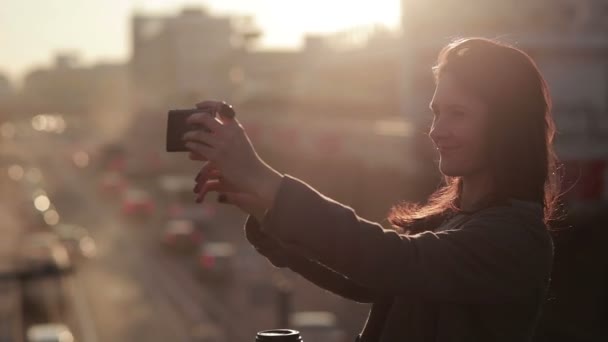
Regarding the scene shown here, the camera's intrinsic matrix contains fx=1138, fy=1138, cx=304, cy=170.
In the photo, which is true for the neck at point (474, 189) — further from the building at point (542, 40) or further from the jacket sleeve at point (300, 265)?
the building at point (542, 40)

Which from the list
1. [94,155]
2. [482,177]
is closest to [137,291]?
[482,177]

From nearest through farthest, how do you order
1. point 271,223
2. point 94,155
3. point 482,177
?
point 271,223 → point 482,177 → point 94,155

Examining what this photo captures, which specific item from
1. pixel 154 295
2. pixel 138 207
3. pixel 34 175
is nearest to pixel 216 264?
pixel 154 295

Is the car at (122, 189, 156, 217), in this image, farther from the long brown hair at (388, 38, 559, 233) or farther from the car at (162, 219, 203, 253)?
the long brown hair at (388, 38, 559, 233)

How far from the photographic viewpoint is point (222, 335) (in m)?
34.3

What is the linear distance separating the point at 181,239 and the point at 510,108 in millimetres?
50219

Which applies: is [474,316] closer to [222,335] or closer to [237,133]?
[237,133]

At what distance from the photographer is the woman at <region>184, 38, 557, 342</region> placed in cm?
254

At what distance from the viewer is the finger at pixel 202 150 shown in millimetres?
2656

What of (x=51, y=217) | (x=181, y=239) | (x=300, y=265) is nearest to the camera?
(x=300, y=265)

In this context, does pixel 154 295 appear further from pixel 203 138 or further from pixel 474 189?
pixel 203 138

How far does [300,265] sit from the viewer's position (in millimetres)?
3297

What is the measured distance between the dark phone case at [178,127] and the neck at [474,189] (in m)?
0.75

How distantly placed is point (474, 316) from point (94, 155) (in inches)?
4915
